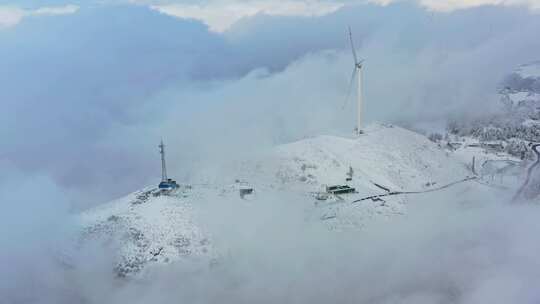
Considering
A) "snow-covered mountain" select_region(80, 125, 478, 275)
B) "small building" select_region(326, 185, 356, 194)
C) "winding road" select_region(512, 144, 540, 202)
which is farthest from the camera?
"winding road" select_region(512, 144, 540, 202)

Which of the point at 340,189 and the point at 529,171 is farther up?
the point at 340,189

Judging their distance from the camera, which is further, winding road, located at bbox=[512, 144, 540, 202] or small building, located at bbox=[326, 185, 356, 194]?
winding road, located at bbox=[512, 144, 540, 202]

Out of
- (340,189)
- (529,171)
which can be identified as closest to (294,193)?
(340,189)

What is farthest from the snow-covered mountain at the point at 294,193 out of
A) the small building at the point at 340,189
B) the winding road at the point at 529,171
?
the winding road at the point at 529,171

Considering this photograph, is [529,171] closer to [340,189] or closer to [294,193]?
[340,189]

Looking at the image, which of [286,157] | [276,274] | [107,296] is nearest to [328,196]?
[286,157]

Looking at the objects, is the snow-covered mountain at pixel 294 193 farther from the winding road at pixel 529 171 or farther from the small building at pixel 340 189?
the winding road at pixel 529 171

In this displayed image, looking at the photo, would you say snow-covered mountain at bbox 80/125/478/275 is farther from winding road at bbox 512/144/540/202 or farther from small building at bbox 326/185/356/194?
winding road at bbox 512/144/540/202

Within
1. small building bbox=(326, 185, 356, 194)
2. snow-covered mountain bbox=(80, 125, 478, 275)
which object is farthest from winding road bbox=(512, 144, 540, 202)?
Result: small building bbox=(326, 185, 356, 194)

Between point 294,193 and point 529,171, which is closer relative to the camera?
point 294,193
